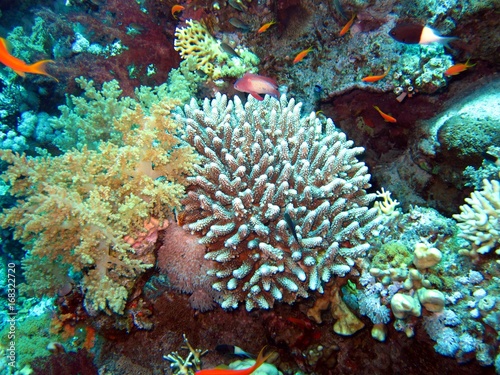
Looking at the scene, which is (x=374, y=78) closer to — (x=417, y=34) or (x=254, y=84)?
(x=417, y=34)

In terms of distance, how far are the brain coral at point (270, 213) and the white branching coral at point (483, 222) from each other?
810 mm

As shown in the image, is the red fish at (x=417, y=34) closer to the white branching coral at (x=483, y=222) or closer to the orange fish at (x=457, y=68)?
the orange fish at (x=457, y=68)

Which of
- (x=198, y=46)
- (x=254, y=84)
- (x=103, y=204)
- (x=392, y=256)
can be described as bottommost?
(x=392, y=256)

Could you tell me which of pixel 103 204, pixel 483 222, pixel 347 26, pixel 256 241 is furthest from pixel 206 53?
pixel 483 222

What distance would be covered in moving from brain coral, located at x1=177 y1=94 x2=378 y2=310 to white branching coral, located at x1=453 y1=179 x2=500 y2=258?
2.66 feet

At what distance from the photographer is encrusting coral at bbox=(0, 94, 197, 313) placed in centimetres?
258

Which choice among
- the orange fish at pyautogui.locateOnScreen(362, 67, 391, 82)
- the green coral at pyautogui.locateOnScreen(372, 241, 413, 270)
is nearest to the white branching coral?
the green coral at pyautogui.locateOnScreen(372, 241, 413, 270)

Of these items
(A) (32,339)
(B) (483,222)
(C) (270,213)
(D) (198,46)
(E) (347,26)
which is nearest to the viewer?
(B) (483,222)

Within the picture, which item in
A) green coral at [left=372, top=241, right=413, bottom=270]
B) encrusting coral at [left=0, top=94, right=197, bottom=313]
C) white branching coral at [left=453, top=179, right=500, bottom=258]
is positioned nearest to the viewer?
white branching coral at [left=453, top=179, right=500, bottom=258]

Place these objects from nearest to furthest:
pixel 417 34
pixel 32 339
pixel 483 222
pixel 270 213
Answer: pixel 483 222
pixel 270 213
pixel 417 34
pixel 32 339

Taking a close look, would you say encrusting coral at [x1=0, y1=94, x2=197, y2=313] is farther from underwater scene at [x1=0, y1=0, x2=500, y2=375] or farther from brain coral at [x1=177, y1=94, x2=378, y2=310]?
brain coral at [x1=177, y1=94, x2=378, y2=310]

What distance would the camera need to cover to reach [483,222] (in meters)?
2.54

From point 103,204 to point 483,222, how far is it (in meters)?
3.48

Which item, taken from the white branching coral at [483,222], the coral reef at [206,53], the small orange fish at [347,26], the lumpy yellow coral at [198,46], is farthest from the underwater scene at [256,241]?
the lumpy yellow coral at [198,46]
